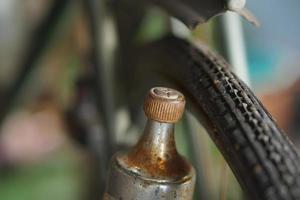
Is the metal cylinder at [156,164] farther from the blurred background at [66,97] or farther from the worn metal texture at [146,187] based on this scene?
the blurred background at [66,97]

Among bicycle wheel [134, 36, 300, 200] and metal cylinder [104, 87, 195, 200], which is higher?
bicycle wheel [134, 36, 300, 200]

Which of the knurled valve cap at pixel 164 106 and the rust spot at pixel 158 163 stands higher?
the knurled valve cap at pixel 164 106

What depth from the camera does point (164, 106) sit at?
1.39ft

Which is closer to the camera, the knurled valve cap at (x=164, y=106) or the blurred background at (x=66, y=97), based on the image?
the knurled valve cap at (x=164, y=106)

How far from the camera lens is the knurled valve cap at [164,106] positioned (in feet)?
1.38

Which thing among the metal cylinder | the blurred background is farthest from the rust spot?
the blurred background

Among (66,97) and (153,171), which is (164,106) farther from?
(66,97)

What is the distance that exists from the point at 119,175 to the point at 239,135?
0.33ft

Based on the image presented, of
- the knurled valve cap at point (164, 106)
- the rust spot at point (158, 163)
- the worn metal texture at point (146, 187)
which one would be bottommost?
the worn metal texture at point (146, 187)

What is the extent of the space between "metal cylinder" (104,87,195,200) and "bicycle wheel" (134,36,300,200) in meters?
0.03

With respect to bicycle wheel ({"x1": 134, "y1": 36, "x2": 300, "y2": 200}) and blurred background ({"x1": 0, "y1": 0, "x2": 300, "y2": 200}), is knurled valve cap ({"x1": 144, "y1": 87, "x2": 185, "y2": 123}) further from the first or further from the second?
blurred background ({"x1": 0, "y1": 0, "x2": 300, "y2": 200})

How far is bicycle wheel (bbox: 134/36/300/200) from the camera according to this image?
35 centimetres

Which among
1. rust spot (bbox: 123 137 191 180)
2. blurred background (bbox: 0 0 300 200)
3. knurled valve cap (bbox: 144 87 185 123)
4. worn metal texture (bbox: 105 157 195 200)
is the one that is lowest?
blurred background (bbox: 0 0 300 200)

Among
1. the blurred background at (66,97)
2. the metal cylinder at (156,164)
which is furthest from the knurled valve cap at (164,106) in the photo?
the blurred background at (66,97)
